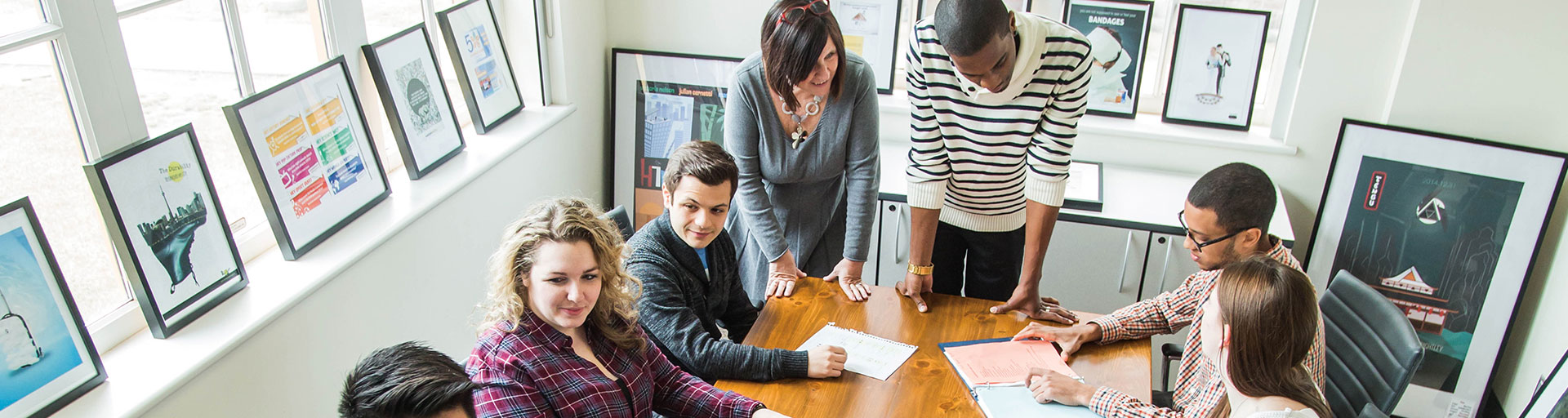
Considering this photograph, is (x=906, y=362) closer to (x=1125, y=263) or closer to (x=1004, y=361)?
(x=1004, y=361)

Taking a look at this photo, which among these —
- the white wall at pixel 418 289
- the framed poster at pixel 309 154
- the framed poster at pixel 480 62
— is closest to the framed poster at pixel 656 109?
the white wall at pixel 418 289

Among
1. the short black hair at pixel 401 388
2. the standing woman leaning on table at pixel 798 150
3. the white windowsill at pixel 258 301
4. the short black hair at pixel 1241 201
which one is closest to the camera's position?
the short black hair at pixel 401 388

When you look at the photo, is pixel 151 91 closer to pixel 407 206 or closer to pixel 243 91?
pixel 243 91

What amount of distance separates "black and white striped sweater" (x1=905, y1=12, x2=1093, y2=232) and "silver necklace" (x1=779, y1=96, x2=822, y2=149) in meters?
0.26

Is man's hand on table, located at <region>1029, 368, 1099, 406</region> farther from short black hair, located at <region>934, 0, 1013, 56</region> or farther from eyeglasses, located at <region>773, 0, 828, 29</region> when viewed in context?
eyeglasses, located at <region>773, 0, 828, 29</region>

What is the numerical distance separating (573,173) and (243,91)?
4.92ft

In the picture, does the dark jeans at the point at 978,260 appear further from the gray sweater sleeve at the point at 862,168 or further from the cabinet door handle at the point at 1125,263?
the cabinet door handle at the point at 1125,263

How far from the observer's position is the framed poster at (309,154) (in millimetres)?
2156

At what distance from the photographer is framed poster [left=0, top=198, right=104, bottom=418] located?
1.60m

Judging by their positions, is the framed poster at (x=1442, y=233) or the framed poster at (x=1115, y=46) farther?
the framed poster at (x=1115, y=46)

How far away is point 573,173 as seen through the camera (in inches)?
146

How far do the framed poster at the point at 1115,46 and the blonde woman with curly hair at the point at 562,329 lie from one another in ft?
7.27

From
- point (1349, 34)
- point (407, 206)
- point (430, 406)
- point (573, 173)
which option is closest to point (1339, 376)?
point (1349, 34)

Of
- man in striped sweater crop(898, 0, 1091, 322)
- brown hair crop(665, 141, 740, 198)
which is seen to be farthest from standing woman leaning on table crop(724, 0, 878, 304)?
brown hair crop(665, 141, 740, 198)
